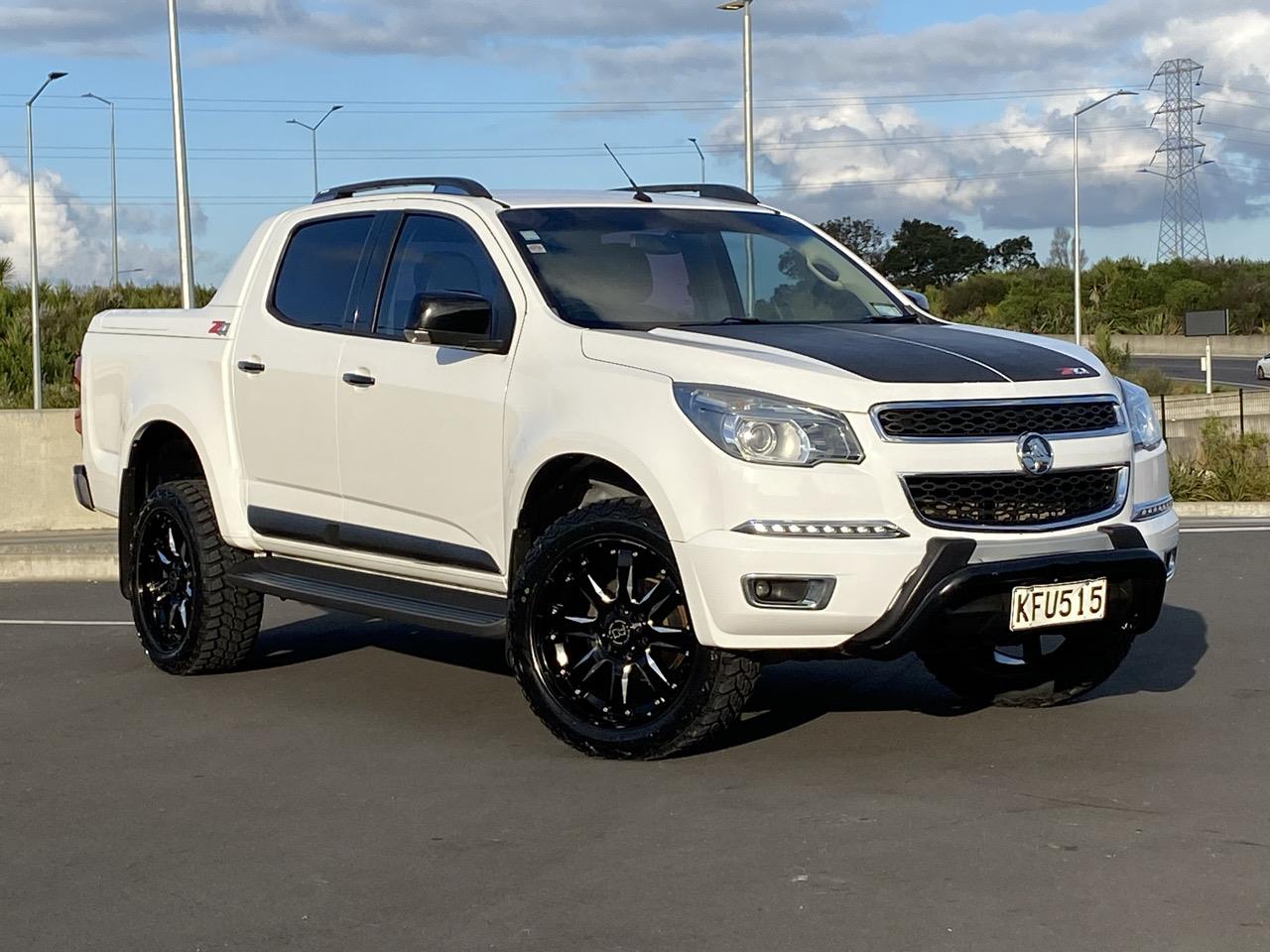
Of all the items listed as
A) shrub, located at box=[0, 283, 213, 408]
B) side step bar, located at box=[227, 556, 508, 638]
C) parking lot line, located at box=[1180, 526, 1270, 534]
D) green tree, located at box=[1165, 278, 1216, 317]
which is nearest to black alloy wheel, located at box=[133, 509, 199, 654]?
side step bar, located at box=[227, 556, 508, 638]

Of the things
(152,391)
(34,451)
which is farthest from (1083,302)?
(152,391)

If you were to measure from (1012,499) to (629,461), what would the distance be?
129 cm

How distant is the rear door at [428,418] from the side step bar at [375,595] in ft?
0.42

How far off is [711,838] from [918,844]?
60 centimetres

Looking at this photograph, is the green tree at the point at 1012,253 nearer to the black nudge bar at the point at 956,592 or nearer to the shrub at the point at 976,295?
the shrub at the point at 976,295

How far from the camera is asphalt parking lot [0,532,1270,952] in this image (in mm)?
4797

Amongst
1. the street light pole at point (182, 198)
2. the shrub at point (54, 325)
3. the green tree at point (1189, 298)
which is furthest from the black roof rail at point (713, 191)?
the green tree at point (1189, 298)

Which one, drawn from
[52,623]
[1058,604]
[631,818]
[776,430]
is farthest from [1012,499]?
[52,623]

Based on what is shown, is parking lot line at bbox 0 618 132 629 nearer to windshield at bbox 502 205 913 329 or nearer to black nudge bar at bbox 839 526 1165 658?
windshield at bbox 502 205 913 329

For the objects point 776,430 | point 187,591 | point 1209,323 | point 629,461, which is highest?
point 1209,323

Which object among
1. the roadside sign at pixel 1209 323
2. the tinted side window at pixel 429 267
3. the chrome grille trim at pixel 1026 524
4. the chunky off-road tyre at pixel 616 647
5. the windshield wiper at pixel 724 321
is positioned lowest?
the chunky off-road tyre at pixel 616 647

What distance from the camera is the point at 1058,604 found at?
646 centimetres

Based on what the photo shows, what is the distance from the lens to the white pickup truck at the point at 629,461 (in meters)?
6.27

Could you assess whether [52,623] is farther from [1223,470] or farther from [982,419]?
[1223,470]
